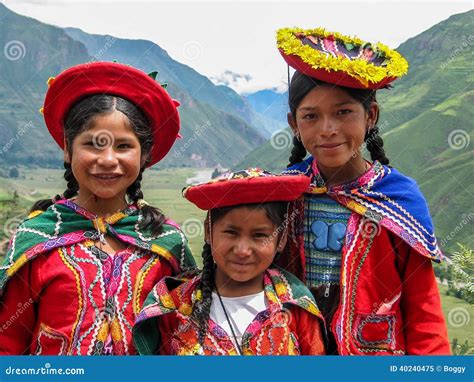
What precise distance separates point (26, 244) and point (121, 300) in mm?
490

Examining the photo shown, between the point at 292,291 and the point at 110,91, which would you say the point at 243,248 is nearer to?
the point at 292,291

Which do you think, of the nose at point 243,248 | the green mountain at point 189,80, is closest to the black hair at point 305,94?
the nose at point 243,248

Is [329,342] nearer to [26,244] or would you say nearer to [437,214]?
[26,244]

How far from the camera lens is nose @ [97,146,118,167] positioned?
2.73 m

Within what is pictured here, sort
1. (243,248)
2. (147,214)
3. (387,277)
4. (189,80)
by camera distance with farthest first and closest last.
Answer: (189,80)
(147,214)
(387,277)
(243,248)

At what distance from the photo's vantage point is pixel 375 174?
9.96 ft

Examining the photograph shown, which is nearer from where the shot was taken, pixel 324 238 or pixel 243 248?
pixel 243 248

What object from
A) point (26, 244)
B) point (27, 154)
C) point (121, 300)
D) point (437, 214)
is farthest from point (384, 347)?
point (27, 154)

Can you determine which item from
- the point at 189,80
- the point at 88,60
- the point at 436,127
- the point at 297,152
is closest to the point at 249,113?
the point at 189,80

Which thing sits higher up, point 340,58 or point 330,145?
point 340,58

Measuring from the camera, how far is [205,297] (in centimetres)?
272

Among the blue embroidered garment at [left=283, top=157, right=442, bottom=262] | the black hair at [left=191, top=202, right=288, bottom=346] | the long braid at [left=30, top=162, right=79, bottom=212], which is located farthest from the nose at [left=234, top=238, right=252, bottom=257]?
the long braid at [left=30, top=162, right=79, bottom=212]

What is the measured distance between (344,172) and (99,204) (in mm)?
1175

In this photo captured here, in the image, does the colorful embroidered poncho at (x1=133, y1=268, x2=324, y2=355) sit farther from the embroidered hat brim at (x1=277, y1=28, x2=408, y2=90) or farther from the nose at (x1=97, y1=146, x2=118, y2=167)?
the embroidered hat brim at (x1=277, y1=28, x2=408, y2=90)
